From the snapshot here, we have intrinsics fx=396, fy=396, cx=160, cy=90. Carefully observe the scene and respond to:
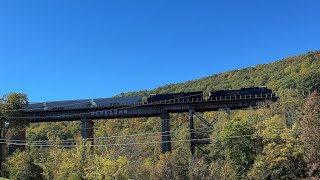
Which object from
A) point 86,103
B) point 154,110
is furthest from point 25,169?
point 86,103

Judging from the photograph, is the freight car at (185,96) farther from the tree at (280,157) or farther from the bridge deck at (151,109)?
the tree at (280,157)

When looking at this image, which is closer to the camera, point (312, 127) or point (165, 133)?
point (312, 127)

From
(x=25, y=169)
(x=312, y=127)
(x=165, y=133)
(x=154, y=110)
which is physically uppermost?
(x=154, y=110)

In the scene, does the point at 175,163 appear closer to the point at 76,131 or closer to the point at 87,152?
the point at 87,152

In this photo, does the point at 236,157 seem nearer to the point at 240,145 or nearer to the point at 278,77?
the point at 240,145

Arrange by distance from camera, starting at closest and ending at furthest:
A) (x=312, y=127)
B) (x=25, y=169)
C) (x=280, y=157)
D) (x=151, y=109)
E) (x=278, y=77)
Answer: (x=312, y=127) → (x=280, y=157) → (x=25, y=169) → (x=151, y=109) → (x=278, y=77)

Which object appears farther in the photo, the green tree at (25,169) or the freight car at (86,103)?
the freight car at (86,103)

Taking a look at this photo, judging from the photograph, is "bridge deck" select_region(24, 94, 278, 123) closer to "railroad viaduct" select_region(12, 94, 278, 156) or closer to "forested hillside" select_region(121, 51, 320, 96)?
"railroad viaduct" select_region(12, 94, 278, 156)

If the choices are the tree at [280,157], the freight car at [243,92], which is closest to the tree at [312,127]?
the tree at [280,157]

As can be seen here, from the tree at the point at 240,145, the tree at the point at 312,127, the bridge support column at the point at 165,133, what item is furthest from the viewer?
the bridge support column at the point at 165,133

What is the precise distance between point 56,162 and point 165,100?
2481 cm

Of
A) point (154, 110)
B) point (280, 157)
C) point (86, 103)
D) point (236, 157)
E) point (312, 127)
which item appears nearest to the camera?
point (312, 127)

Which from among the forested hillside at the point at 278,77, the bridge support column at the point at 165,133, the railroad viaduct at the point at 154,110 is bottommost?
the bridge support column at the point at 165,133

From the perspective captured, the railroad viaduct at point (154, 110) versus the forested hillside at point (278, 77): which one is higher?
the forested hillside at point (278, 77)
